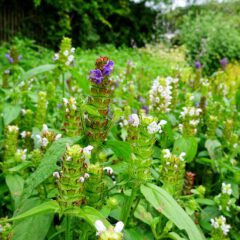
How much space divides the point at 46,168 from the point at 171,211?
0.30 meters

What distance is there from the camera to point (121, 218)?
121 cm

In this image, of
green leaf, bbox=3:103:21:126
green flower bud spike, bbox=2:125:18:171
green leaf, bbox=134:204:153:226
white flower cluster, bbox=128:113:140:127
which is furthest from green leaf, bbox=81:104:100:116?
green leaf, bbox=3:103:21:126

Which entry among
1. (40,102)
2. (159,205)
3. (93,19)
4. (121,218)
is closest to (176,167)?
(121,218)

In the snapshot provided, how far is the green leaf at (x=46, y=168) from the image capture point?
1041 millimetres

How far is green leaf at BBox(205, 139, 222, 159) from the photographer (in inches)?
86.3

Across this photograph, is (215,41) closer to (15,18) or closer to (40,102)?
(15,18)

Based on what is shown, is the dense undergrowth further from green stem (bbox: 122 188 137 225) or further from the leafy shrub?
the leafy shrub

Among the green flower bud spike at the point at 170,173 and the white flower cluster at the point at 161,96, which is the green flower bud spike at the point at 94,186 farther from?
the white flower cluster at the point at 161,96

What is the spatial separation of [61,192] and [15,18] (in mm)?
11745

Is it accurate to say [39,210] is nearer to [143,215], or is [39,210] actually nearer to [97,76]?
[97,76]

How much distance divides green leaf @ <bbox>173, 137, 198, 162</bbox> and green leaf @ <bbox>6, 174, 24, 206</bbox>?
1.93ft

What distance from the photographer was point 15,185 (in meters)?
1.56

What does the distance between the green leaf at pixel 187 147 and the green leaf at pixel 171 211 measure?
0.72 metres

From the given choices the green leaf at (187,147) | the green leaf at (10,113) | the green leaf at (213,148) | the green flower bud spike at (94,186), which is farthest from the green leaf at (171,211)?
the green leaf at (213,148)
